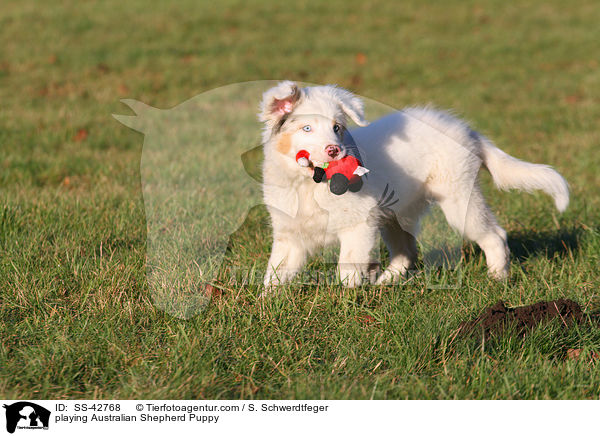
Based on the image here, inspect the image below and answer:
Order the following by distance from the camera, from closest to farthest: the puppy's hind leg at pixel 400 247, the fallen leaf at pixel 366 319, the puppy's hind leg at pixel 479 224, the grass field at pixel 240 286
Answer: the grass field at pixel 240 286, the fallen leaf at pixel 366 319, the puppy's hind leg at pixel 479 224, the puppy's hind leg at pixel 400 247

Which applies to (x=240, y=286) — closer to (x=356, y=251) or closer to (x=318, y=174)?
(x=356, y=251)

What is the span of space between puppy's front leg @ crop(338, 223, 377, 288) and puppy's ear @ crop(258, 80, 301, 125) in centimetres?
73

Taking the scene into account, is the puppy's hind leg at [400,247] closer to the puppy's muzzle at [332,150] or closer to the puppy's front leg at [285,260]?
the puppy's front leg at [285,260]

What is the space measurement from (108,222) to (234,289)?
4.22ft

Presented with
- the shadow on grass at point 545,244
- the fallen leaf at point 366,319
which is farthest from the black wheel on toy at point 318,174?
the shadow on grass at point 545,244

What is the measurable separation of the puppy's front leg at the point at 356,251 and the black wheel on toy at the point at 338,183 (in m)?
0.40

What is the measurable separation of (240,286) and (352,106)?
116cm

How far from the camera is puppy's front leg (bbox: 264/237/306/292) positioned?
3586 millimetres

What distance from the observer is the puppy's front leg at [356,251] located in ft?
11.2

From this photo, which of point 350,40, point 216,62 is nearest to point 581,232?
point 216,62

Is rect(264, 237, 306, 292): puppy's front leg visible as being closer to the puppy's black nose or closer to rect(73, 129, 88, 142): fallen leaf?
the puppy's black nose
